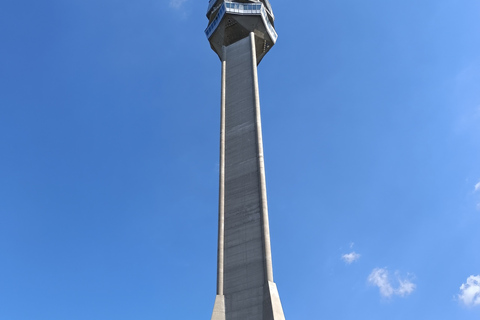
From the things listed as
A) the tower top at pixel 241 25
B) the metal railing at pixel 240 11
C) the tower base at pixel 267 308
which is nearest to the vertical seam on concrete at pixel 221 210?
the tower base at pixel 267 308

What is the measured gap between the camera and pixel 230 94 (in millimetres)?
30984

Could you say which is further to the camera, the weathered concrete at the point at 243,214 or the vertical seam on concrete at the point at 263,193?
the vertical seam on concrete at the point at 263,193

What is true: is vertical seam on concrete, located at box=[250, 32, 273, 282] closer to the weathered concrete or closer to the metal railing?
the weathered concrete

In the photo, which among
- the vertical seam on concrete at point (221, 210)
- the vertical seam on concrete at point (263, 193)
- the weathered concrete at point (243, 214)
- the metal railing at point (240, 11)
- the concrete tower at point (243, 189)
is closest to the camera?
the weathered concrete at point (243, 214)

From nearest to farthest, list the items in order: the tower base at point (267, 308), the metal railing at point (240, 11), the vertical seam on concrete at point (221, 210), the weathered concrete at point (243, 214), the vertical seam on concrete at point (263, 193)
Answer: the tower base at point (267, 308), the weathered concrete at point (243, 214), the vertical seam on concrete at point (263, 193), the vertical seam on concrete at point (221, 210), the metal railing at point (240, 11)

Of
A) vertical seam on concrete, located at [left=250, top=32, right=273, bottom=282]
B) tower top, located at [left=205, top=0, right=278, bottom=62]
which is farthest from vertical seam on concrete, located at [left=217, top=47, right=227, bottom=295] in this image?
tower top, located at [left=205, top=0, right=278, bottom=62]

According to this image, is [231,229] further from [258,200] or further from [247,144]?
[247,144]

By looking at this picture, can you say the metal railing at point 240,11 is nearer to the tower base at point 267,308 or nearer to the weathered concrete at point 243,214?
the weathered concrete at point 243,214

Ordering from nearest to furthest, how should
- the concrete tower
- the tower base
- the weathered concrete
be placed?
the tower base → the weathered concrete → the concrete tower

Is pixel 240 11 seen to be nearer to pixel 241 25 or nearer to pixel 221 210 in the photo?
pixel 241 25

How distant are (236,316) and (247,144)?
422 inches

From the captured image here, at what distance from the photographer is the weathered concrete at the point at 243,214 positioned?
846 inches

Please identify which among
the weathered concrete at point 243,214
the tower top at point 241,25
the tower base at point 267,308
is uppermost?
the tower top at point 241,25

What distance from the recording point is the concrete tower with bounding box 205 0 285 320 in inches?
853
